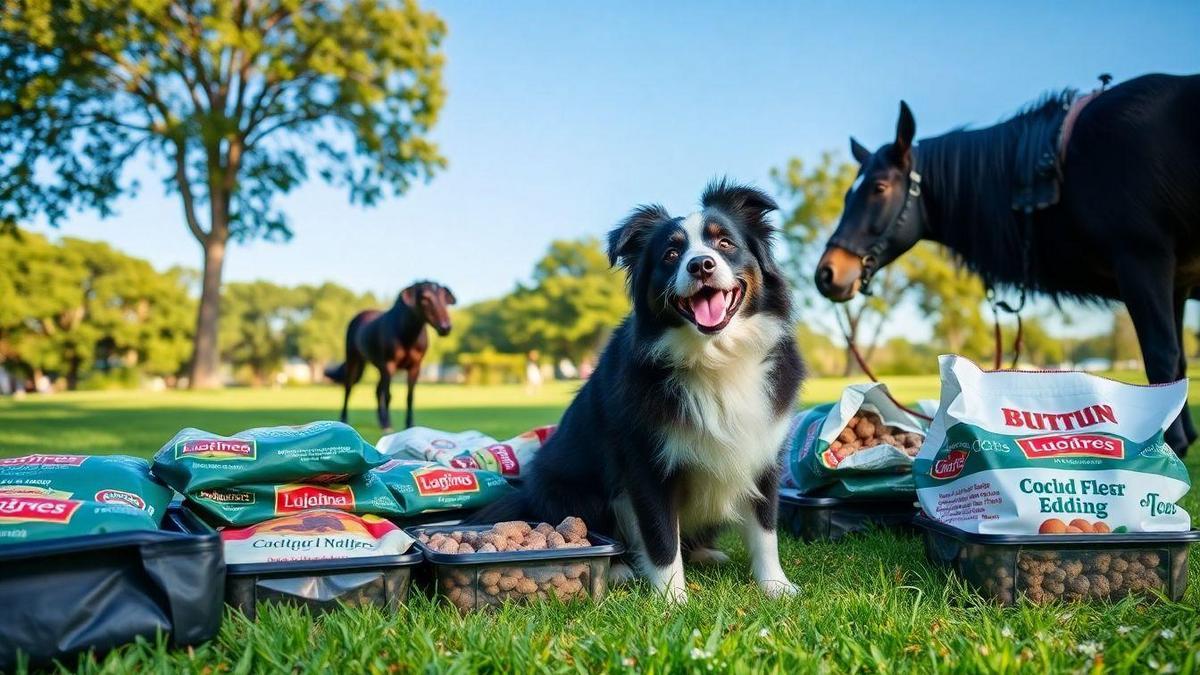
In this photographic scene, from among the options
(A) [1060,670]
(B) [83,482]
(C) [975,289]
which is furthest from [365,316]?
(C) [975,289]

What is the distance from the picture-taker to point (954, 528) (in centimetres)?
260

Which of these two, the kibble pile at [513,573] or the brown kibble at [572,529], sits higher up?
the brown kibble at [572,529]

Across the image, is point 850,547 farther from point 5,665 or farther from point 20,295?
point 20,295

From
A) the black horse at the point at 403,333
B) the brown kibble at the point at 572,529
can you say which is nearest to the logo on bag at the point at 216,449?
the brown kibble at the point at 572,529

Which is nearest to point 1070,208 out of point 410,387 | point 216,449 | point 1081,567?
point 1081,567

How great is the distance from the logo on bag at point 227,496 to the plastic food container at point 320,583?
1.47 ft

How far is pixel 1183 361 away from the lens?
11.4 feet

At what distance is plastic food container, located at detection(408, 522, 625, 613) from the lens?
2463 millimetres

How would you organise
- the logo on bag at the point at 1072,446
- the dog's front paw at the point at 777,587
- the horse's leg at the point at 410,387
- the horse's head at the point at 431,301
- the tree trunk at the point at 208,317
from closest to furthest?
the logo on bag at the point at 1072,446 < the dog's front paw at the point at 777,587 < the horse's head at the point at 431,301 < the horse's leg at the point at 410,387 < the tree trunk at the point at 208,317

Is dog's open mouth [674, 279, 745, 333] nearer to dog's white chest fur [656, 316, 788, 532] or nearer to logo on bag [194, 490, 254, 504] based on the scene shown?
dog's white chest fur [656, 316, 788, 532]

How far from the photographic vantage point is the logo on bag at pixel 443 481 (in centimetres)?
329

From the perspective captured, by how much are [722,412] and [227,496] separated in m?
1.74

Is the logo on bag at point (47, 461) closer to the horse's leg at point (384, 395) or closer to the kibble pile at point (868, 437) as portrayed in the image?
the kibble pile at point (868, 437)

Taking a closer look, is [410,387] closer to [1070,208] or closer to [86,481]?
[86,481]
